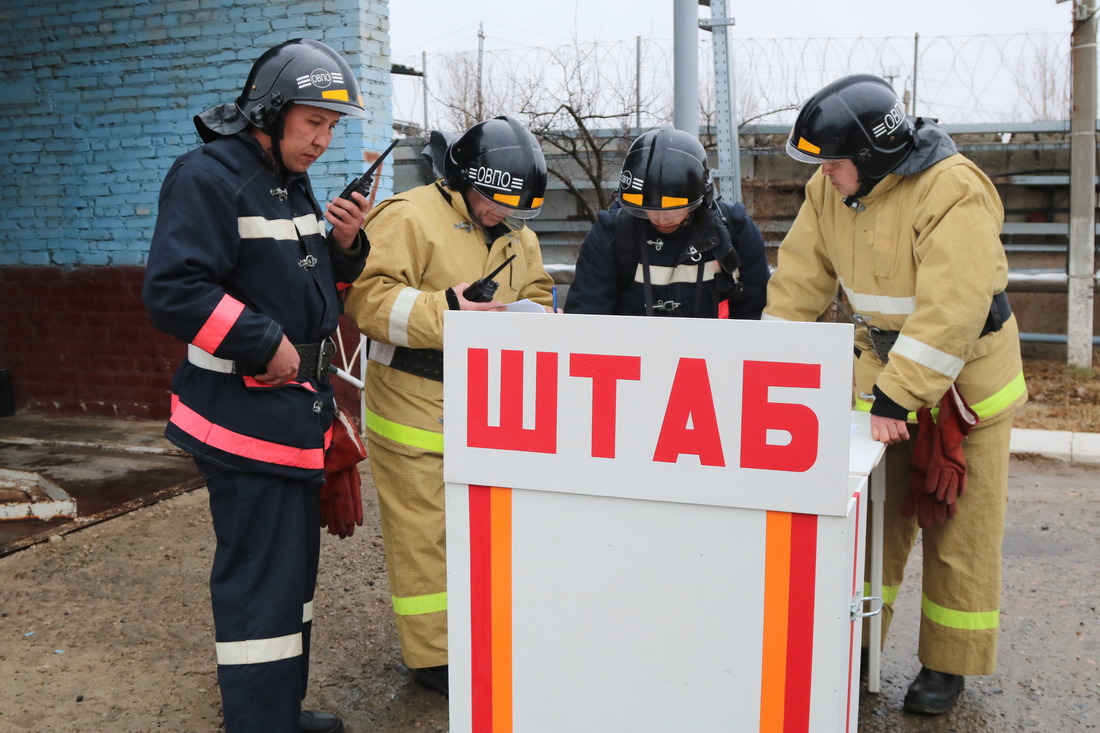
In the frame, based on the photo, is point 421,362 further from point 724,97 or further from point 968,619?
point 724,97

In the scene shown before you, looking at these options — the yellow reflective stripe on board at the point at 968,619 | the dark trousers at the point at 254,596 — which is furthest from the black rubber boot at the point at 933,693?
the dark trousers at the point at 254,596

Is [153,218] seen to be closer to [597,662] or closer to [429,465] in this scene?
[429,465]

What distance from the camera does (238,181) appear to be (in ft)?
8.75

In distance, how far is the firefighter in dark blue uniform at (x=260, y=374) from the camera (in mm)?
2631

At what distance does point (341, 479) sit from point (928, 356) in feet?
5.89

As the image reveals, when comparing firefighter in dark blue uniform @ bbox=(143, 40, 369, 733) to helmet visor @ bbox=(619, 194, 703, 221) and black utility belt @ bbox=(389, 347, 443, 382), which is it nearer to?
black utility belt @ bbox=(389, 347, 443, 382)

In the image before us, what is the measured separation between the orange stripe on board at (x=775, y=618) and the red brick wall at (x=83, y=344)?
18.2 ft

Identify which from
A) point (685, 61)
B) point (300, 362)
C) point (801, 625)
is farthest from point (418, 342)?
point (685, 61)

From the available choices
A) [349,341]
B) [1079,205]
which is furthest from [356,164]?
[1079,205]

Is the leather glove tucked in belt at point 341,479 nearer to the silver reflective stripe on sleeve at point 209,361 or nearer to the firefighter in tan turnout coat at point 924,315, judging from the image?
the silver reflective stripe on sleeve at point 209,361

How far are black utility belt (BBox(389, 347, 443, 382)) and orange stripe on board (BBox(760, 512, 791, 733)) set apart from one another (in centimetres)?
157

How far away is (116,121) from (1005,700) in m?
6.21

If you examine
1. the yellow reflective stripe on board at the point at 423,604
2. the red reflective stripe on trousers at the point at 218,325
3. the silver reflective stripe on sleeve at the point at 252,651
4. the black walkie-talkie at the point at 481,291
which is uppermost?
the black walkie-talkie at the point at 481,291

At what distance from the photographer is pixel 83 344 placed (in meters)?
7.05
